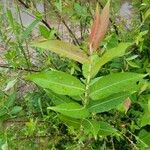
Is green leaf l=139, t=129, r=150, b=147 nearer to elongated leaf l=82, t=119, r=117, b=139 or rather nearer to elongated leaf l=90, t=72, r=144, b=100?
elongated leaf l=82, t=119, r=117, b=139

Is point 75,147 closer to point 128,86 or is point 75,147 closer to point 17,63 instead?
point 17,63

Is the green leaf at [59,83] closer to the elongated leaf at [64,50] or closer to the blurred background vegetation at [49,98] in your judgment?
the elongated leaf at [64,50]

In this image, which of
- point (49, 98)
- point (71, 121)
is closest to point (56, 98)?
point (71, 121)

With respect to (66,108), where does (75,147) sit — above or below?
below

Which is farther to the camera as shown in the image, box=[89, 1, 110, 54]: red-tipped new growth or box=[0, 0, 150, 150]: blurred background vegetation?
box=[0, 0, 150, 150]: blurred background vegetation

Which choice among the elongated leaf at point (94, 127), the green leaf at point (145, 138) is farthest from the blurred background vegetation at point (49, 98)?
the elongated leaf at point (94, 127)

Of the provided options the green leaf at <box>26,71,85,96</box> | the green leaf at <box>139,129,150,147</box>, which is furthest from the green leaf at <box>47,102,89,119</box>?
the green leaf at <box>139,129,150,147</box>

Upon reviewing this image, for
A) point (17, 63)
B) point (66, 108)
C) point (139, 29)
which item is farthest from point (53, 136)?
point (66, 108)
